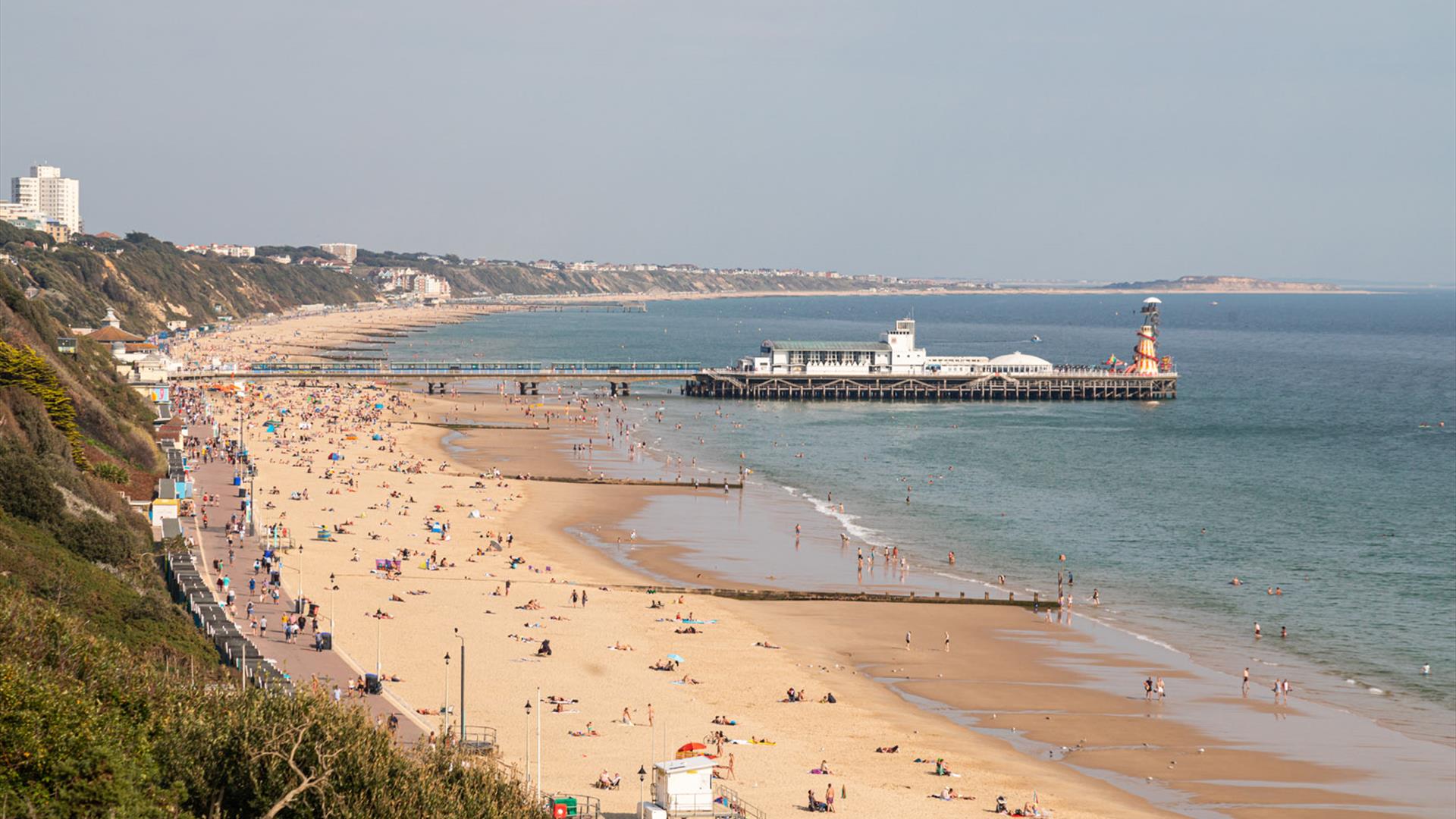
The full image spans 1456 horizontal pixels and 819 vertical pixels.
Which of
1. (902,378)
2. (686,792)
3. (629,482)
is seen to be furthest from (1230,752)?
(902,378)

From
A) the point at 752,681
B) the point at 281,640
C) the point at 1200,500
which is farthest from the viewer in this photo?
→ the point at 1200,500

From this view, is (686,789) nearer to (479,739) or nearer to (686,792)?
(686,792)

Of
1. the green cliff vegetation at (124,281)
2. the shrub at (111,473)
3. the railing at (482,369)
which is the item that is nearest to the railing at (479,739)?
the shrub at (111,473)

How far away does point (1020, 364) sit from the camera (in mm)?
105562

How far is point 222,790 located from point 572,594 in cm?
2171

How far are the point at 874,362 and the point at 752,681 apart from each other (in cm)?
7277

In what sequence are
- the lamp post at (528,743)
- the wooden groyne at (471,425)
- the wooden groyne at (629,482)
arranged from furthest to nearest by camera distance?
1. the wooden groyne at (471,425)
2. the wooden groyne at (629,482)
3. the lamp post at (528,743)

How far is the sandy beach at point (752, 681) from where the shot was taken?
2625cm

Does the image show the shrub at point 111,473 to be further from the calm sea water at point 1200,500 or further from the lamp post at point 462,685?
the calm sea water at point 1200,500

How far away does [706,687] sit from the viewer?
3195 cm

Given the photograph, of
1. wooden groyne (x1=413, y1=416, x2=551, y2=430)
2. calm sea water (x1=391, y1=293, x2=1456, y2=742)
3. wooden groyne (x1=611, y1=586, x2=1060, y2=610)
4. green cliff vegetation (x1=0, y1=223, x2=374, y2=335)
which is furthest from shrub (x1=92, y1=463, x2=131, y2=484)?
green cliff vegetation (x1=0, y1=223, x2=374, y2=335)

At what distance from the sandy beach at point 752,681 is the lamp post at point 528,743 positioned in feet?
0.31

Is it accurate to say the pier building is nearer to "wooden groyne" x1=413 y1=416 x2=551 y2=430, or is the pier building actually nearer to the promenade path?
"wooden groyne" x1=413 y1=416 x2=551 y2=430

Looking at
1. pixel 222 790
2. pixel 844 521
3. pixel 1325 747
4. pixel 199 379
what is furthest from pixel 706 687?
pixel 199 379
